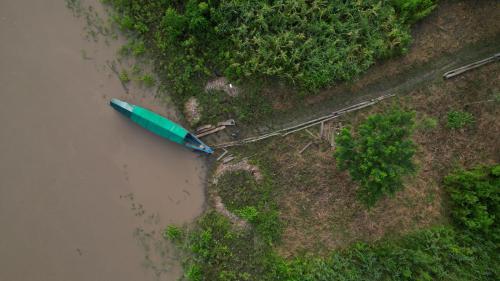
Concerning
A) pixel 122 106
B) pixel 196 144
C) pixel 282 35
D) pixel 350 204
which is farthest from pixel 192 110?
pixel 350 204

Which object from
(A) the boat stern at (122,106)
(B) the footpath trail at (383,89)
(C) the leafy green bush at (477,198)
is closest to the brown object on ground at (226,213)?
(B) the footpath trail at (383,89)

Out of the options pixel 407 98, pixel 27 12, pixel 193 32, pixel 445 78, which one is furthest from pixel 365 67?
pixel 27 12

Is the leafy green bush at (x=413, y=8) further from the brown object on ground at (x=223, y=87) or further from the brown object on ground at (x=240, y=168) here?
the brown object on ground at (x=240, y=168)

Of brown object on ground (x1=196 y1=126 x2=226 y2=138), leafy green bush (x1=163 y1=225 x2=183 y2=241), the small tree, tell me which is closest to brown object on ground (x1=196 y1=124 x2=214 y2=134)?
brown object on ground (x1=196 y1=126 x2=226 y2=138)

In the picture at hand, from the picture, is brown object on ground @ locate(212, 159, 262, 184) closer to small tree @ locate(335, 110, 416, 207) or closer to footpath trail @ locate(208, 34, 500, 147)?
footpath trail @ locate(208, 34, 500, 147)

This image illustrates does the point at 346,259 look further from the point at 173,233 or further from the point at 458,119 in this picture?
the point at 458,119

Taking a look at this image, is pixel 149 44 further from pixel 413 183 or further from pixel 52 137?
pixel 413 183

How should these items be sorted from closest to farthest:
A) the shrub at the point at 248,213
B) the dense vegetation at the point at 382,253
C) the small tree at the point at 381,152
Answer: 1. the small tree at the point at 381,152
2. the dense vegetation at the point at 382,253
3. the shrub at the point at 248,213
